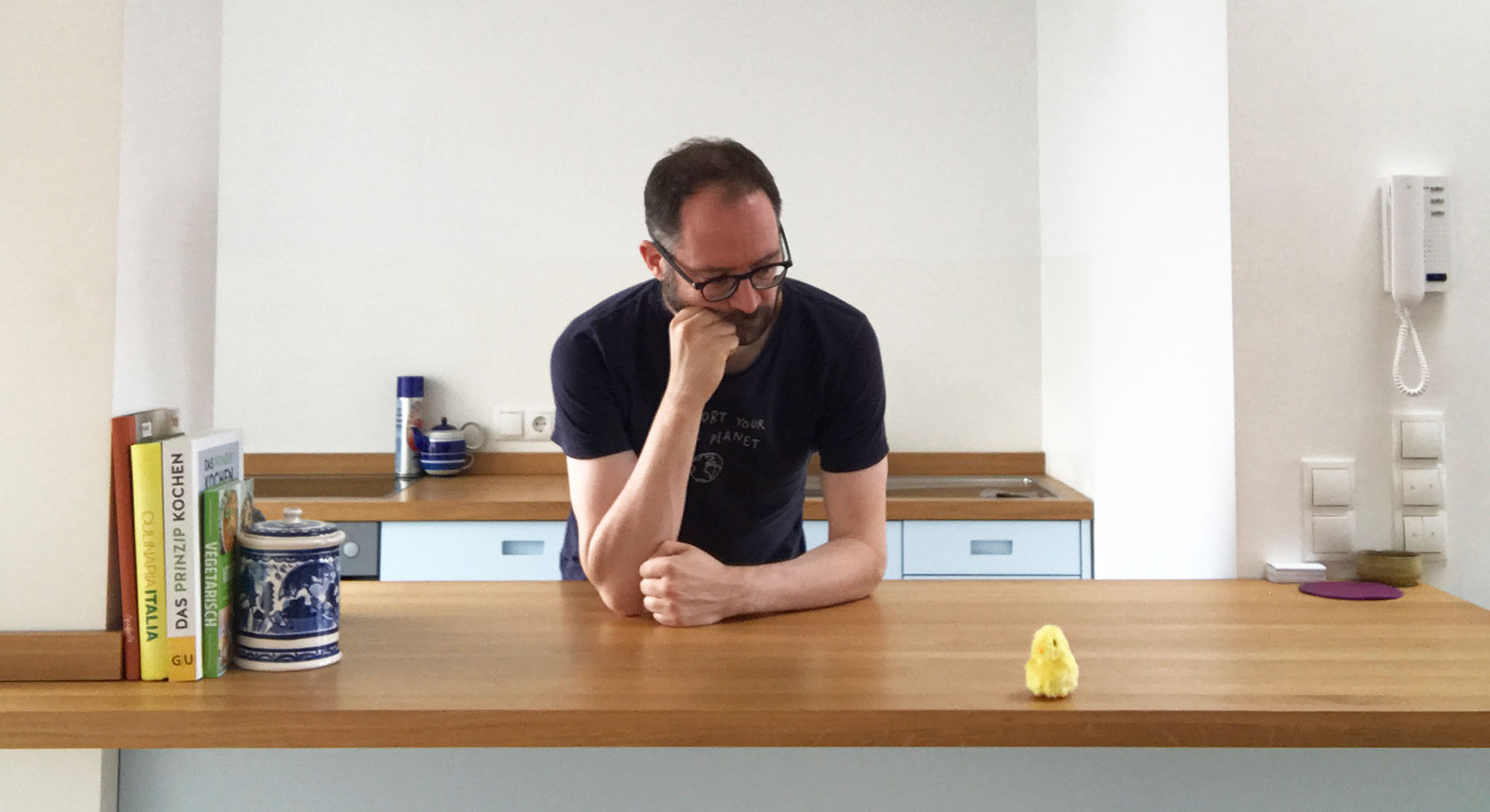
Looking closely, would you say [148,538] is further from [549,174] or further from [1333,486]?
[549,174]

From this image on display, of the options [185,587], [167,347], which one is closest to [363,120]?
[167,347]

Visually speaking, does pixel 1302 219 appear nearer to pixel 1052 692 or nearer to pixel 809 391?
pixel 809 391

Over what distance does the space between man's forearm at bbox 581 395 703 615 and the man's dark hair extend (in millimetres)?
241

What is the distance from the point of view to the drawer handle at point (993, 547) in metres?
2.68

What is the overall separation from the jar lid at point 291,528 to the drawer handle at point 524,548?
1.40 m

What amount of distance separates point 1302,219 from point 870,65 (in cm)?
169

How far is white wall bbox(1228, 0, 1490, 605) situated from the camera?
70.1 inches

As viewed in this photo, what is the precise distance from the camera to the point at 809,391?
1.67 metres

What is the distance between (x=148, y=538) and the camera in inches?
47.0

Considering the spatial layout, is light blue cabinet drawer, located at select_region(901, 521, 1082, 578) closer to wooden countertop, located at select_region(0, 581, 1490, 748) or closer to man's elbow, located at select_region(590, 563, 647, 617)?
wooden countertop, located at select_region(0, 581, 1490, 748)

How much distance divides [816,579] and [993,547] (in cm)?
127

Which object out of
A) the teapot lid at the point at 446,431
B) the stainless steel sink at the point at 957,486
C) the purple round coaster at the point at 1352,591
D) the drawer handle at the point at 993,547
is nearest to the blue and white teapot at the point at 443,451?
the teapot lid at the point at 446,431

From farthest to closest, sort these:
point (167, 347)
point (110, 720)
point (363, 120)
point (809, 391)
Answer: point (363, 120) → point (809, 391) → point (167, 347) → point (110, 720)

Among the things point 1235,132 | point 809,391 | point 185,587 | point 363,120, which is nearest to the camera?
point 185,587
